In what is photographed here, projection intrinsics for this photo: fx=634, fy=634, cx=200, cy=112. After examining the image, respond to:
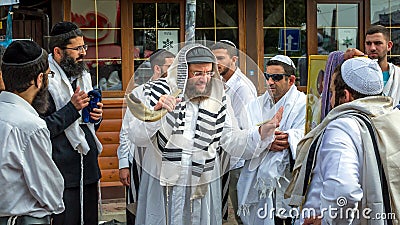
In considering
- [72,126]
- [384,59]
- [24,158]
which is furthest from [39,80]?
[384,59]

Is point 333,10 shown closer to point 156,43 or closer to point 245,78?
point 156,43

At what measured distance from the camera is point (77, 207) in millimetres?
4762

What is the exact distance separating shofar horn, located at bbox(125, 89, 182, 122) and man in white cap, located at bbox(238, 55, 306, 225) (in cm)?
81

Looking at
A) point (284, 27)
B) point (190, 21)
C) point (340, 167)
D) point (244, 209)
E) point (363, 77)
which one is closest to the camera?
point (340, 167)

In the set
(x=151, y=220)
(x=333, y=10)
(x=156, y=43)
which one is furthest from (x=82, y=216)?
(x=333, y=10)

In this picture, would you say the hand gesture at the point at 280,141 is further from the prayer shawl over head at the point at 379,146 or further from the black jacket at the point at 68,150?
the prayer shawl over head at the point at 379,146

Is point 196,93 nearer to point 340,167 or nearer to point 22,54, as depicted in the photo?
point 22,54

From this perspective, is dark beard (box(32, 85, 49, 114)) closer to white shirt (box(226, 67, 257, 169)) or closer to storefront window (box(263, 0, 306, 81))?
white shirt (box(226, 67, 257, 169))

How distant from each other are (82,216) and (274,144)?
156 cm

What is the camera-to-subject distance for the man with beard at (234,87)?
4.74 metres

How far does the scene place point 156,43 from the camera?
8430mm

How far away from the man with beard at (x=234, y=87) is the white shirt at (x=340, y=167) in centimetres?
150

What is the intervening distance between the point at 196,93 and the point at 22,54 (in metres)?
1.28

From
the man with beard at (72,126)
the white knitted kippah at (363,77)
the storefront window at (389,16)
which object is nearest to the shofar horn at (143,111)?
the man with beard at (72,126)
